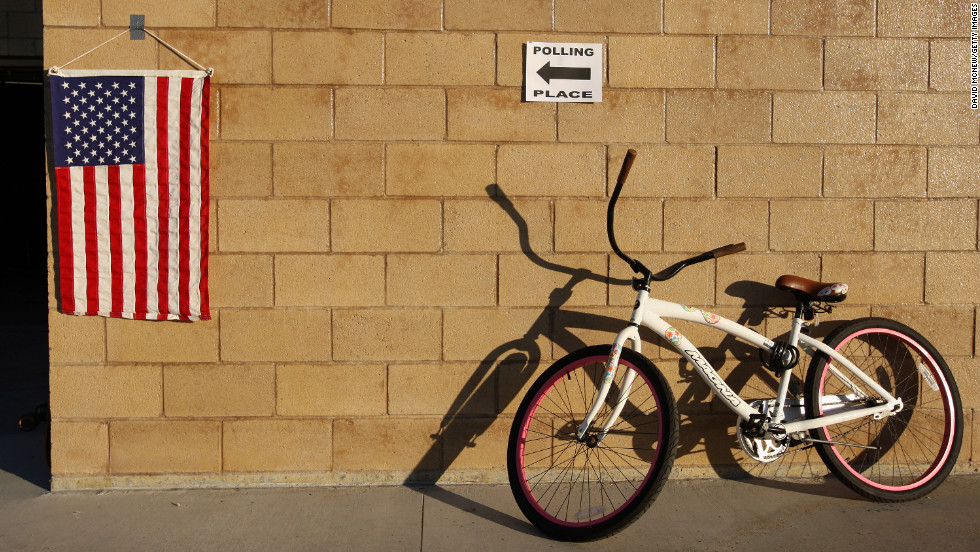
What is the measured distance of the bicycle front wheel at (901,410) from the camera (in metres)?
3.73

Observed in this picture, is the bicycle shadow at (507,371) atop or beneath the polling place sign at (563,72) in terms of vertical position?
beneath

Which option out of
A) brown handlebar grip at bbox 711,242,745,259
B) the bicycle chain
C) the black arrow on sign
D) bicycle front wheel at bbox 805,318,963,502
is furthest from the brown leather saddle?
the black arrow on sign

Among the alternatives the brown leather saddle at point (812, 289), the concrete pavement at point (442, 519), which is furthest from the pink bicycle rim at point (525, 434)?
the brown leather saddle at point (812, 289)

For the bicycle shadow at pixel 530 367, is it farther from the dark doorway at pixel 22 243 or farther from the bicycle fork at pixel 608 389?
the dark doorway at pixel 22 243

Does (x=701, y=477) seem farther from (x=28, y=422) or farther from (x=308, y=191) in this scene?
(x=28, y=422)

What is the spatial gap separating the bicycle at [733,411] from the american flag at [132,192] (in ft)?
6.32

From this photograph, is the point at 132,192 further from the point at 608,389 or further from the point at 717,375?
the point at 717,375

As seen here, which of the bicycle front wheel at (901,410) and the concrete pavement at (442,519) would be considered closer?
the concrete pavement at (442,519)

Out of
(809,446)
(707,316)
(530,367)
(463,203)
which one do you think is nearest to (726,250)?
(707,316)

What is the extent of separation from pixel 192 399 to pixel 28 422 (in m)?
1.17

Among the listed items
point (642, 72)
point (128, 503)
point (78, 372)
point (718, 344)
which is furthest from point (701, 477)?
point (78, 372)

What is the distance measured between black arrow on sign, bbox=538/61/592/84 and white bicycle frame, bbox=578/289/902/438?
118cm

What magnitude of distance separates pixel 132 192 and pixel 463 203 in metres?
1.67

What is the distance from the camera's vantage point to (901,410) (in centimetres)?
379
